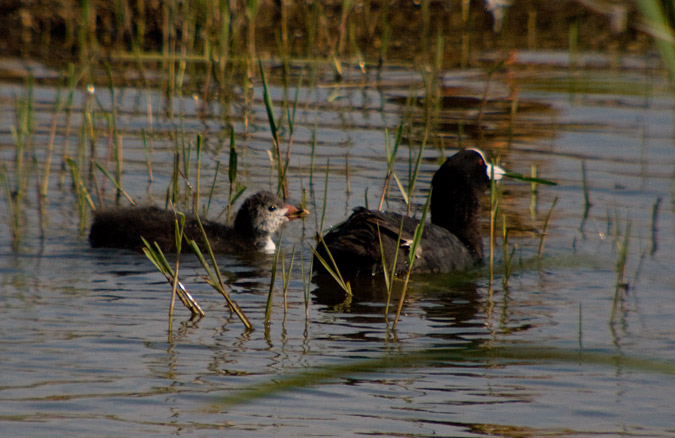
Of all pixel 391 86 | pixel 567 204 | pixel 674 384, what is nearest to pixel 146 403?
pixel 674 384

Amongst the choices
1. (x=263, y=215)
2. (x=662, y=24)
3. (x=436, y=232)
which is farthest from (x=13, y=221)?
(x=662, y=24)

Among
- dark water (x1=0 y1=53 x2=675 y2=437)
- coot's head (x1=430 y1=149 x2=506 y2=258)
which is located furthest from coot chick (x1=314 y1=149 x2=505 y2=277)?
dark water (x1=0 y1=53 x2=675 y2=437)

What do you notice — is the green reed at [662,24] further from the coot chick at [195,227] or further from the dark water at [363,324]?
the coot chick at [195,227]

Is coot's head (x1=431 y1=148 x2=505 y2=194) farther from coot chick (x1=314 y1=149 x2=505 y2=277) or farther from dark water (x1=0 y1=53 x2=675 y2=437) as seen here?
dark water (x1=0 y1=53 x2=675 y2=437)

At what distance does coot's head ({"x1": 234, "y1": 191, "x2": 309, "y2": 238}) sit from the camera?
727 cm

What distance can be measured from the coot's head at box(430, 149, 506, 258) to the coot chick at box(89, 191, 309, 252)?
1.08m

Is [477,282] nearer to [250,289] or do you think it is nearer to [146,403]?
[250,289]

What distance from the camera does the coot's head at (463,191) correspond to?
7.09 meters

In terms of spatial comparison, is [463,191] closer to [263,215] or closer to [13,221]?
[263,215]

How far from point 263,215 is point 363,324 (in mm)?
2374

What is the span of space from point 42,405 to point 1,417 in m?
0.18

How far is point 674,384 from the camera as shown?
3977 millimetres

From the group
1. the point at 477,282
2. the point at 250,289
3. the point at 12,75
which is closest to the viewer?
the point at 250,289

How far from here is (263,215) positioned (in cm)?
728
